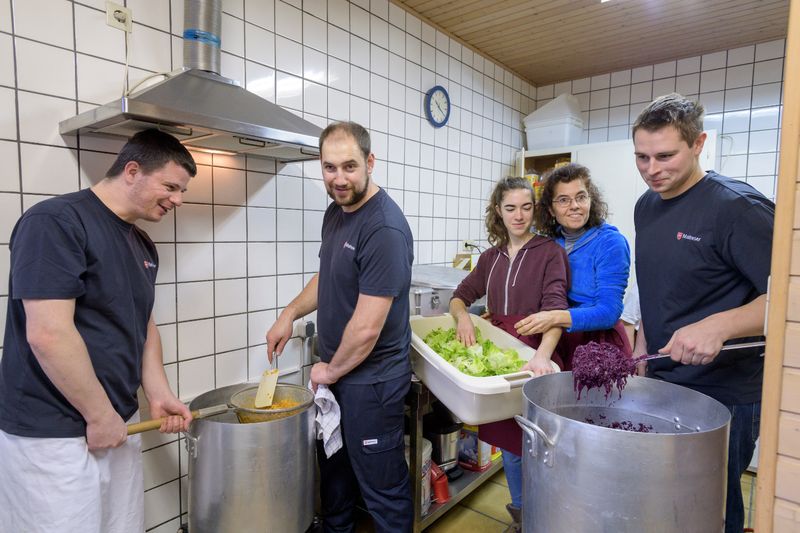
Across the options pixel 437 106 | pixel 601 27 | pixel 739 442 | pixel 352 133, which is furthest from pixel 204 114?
→ pixel 601 27

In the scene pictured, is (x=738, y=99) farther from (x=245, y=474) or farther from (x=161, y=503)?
(x=161, y=503)

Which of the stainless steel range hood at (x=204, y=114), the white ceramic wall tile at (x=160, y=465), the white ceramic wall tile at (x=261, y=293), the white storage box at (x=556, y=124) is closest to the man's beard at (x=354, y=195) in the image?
the stainless steel range hood at (x=204, y=114)

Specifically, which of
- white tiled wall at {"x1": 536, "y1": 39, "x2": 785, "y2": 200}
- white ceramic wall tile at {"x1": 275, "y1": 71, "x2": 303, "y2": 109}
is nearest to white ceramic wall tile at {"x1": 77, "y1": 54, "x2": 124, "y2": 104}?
white ceramic wall tile at {"x1": 275, "y1": 71, "x2": 303, "y2": 109}

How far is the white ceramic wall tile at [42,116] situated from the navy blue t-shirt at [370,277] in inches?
32.0

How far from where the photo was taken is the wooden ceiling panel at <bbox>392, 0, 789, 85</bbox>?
2350 millimetres

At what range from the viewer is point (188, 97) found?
1.22 meters

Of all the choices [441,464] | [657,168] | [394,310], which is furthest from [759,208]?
[441,464]

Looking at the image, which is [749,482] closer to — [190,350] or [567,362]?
[567,362]

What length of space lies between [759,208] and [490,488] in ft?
5.76

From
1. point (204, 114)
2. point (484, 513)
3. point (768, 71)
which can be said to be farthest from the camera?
point (768, 71)

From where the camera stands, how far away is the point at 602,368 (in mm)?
1051

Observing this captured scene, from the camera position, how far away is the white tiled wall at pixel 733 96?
9.03 ft

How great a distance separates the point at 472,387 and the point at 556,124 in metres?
2.47

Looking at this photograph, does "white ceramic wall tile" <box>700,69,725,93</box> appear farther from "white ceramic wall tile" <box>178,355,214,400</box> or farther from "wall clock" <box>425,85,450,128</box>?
"white ceramic wall tile" <box>178,355,214,400</box>
